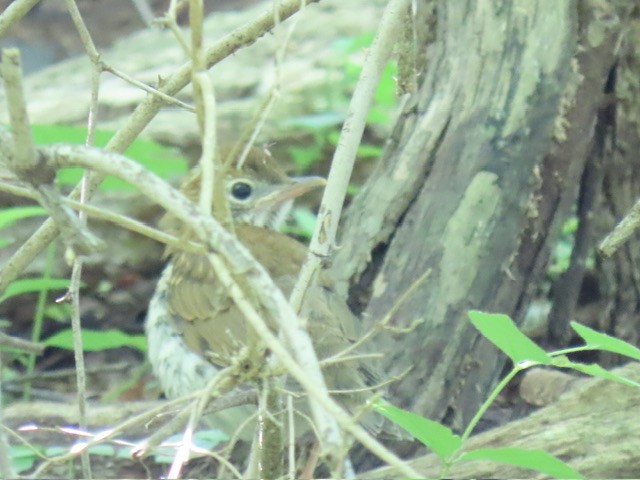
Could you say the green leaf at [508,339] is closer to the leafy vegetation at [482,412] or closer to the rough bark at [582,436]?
the leafy vegetation at [482,412]

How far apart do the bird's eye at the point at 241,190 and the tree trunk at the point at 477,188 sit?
0.78 m

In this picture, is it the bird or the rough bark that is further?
the bird

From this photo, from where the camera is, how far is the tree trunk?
418 cm

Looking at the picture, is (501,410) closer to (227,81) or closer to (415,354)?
(415,354)

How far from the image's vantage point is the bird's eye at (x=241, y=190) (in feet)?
16.3

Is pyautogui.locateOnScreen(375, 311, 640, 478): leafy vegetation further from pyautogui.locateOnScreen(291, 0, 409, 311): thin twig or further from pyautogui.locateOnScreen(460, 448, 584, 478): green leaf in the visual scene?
pyautogui.locateOnScreen(291, 0, 409, 311): thin twig

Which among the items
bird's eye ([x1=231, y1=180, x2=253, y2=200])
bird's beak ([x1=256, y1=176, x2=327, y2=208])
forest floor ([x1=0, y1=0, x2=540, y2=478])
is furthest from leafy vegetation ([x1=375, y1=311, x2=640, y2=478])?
bird's eye ([x1=231, y1=180, x2=253, y2=200])

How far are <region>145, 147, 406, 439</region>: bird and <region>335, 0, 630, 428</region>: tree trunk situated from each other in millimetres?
221

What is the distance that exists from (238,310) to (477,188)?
1.02m

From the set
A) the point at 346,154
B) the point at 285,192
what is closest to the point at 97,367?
the point at 285,192

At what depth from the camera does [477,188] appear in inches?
167

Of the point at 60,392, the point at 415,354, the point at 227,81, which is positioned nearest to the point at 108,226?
the point at 60,392

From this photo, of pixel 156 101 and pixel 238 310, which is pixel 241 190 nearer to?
pixel 238 310

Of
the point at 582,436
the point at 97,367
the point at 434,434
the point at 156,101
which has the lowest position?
the point at 97,367
